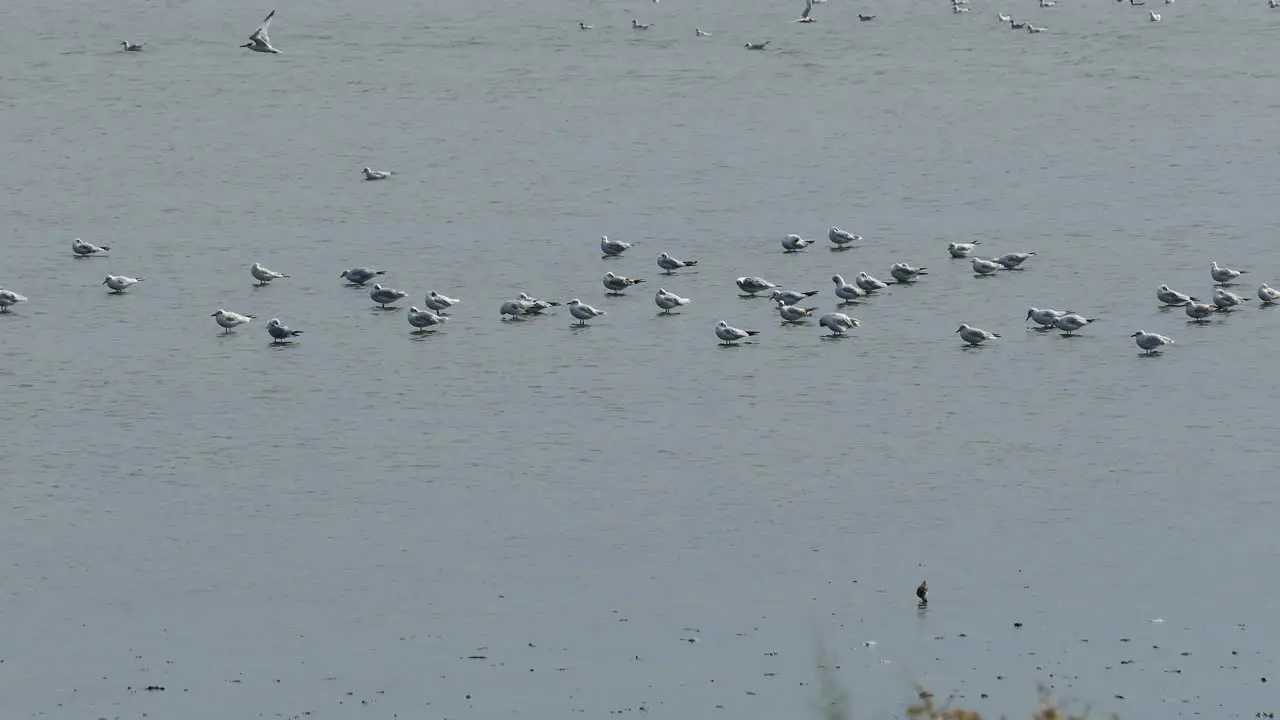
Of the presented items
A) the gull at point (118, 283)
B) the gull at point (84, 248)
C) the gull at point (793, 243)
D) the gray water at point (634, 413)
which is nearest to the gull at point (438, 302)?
the gray water at point (634, 413)

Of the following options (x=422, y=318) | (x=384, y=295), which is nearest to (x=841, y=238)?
(x=384, y=295)

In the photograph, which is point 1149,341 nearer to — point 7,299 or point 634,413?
point 634,413

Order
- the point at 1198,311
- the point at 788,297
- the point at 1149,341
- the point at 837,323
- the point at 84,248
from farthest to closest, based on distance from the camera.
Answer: the point at 84,248, the point at 788,297, the point at 1198,311, the point at 837,323, the point at 1149,341

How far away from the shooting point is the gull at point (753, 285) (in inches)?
1585

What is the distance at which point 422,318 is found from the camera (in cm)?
3825

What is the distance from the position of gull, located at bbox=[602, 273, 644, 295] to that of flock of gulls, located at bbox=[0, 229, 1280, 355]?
20mm

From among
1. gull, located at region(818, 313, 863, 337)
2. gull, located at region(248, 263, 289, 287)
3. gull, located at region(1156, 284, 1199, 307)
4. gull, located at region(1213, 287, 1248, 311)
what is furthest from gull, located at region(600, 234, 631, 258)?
gull, located at region(1213, 287, 1248, 311)

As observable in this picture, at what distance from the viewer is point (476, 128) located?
208 feet

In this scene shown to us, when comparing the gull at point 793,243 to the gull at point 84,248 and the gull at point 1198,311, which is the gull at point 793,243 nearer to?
the gull at point 1198,311

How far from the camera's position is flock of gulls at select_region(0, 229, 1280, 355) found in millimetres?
36688

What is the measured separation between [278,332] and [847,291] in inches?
→ 431

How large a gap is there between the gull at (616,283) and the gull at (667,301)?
5.15 feet

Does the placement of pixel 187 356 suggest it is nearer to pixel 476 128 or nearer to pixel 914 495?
pixel 914 495

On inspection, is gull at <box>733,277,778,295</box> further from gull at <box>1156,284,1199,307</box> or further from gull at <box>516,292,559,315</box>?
gull at <box>1156,284,1199,307</box>
